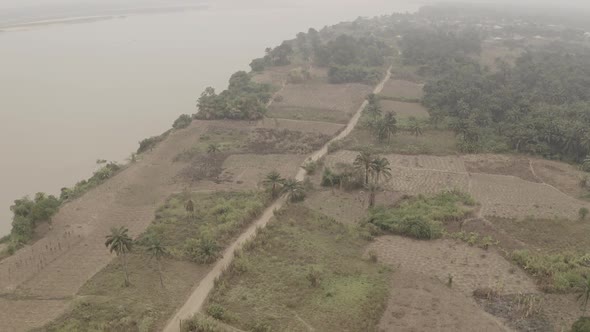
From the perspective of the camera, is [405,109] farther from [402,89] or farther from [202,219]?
[202,219]

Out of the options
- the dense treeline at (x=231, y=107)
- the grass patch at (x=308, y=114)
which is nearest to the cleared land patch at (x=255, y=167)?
the dense treeline at (x=231, y=107)

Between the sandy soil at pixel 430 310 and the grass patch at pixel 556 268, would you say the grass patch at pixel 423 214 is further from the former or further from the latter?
the grass patch at pixel 556 268

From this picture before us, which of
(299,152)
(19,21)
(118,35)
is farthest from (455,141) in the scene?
(19,21)

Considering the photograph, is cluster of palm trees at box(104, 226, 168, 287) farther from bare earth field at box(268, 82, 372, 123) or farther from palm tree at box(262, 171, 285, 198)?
bare earth field at box(268, 82, 372, 123)

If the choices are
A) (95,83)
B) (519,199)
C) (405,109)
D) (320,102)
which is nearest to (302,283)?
(519,199)

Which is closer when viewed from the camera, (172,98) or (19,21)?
(172,98)

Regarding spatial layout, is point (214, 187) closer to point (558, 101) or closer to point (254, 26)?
point (558, 101)

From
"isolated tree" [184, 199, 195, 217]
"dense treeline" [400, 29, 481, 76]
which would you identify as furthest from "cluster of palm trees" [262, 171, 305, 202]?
"dense treeline" [400, 29, 481, 76]

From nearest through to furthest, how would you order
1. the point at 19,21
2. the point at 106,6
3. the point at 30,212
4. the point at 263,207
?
the point at 30,212 < the point at 263,207 < the point at 19,21 < the point at 106,6
